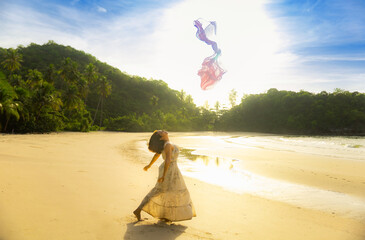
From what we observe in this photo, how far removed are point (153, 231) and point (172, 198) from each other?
0.60m

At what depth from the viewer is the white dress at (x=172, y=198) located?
4.04 metres

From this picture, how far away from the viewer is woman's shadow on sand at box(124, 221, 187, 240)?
3.66m

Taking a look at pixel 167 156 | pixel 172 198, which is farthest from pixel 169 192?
pixel 167 156

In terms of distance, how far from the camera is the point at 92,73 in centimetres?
5369

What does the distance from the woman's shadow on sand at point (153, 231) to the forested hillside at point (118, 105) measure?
2490 cm

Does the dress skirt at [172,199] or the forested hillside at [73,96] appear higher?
the forested hillside at [73,96]

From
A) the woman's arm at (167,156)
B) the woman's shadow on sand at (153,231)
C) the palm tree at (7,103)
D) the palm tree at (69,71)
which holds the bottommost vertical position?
the woman's shadow on sand at (153,231)

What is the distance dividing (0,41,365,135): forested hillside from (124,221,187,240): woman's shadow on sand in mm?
24899

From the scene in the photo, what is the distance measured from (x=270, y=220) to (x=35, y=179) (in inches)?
226

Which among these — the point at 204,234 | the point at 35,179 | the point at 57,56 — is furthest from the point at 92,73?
the point at 204,234

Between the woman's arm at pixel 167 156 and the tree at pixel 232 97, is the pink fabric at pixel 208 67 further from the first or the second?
the tree at pixel 232 97

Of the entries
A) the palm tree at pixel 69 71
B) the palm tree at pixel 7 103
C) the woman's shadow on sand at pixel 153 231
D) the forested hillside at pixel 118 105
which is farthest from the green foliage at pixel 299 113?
the woman's shadow on sand at pixel 153 231

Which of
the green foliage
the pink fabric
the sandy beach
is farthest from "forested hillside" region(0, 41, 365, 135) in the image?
the pink fabric

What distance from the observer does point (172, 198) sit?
4.04 m
